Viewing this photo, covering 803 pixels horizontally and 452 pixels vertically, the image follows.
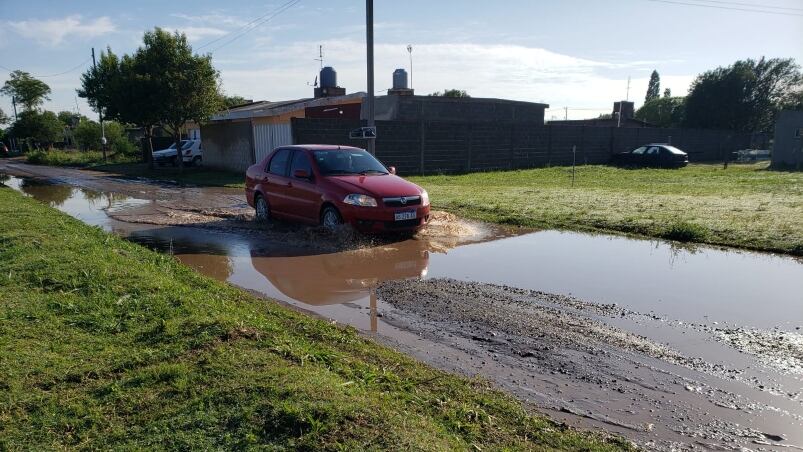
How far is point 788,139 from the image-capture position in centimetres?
3381

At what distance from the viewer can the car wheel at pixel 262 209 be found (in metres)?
11.1

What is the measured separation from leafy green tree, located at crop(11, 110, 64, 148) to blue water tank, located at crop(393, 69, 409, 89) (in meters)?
35.6

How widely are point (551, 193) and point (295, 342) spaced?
13.1 meters

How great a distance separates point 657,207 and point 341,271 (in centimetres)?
861

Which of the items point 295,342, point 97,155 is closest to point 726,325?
point 295,342

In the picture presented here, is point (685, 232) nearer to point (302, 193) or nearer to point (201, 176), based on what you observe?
point (302, 193)

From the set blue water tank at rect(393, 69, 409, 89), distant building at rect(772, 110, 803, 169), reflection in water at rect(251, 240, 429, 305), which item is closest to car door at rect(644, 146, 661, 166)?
distant building at rect(772, 110, 803, 169)

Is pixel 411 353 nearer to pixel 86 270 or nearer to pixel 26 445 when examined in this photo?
pixel 26 445

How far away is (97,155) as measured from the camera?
38.9 metres

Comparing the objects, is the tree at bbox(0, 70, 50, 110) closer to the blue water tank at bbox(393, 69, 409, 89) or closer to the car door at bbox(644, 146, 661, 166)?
the blue water tank at bbox(393, 69, 409, 89)

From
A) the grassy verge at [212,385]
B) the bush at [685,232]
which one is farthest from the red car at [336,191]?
the bush at [685,232]

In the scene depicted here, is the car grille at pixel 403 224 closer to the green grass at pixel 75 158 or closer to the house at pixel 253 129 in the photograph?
the house at pixel 253 129

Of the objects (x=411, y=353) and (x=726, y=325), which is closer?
(x=411, y=353)

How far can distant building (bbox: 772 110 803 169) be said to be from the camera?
33.5 meters
